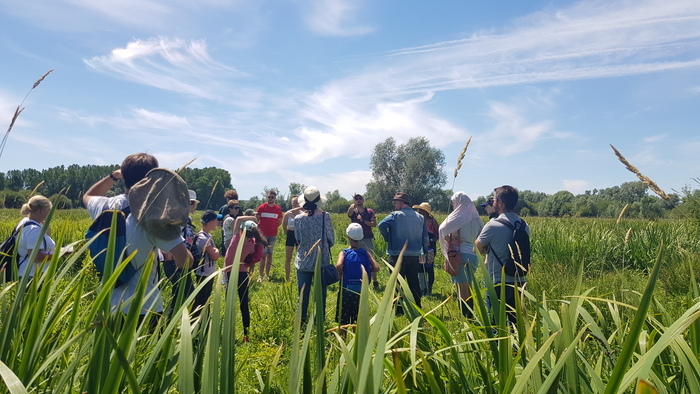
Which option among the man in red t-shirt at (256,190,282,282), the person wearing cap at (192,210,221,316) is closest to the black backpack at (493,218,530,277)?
the person wearing cap at (192,210,221,316)

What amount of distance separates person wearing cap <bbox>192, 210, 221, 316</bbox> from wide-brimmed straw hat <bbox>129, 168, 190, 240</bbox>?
3.27ft

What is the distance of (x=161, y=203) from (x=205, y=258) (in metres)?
2.84

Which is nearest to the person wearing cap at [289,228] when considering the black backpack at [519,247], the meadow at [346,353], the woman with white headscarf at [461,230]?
the woman with white headscarf at [461,230]

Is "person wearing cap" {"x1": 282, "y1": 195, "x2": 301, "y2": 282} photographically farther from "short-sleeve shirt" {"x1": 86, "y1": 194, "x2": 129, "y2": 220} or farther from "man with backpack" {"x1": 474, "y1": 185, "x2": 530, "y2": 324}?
"short-sleeve shirt" {"x1": 86, "y1": 194, "x2": 129, "y2": 220}

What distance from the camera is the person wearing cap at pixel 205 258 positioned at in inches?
160

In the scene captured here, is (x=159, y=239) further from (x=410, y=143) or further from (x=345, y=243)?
(x=410, y=143)

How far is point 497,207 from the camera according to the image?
4.72m

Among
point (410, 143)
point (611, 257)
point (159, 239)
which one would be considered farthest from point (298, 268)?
point (410, 143)

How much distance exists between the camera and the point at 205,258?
4.83m

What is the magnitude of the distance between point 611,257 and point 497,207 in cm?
754

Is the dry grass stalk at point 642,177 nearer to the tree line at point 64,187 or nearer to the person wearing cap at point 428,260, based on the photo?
the tree line at point 64,187

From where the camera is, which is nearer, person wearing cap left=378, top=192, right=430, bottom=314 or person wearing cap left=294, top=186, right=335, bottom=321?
person wearing cap left=294, top=186, right=335, bottom=321

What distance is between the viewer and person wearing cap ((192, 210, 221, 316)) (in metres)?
4.07

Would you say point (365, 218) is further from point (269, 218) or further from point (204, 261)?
point (204, 261)
